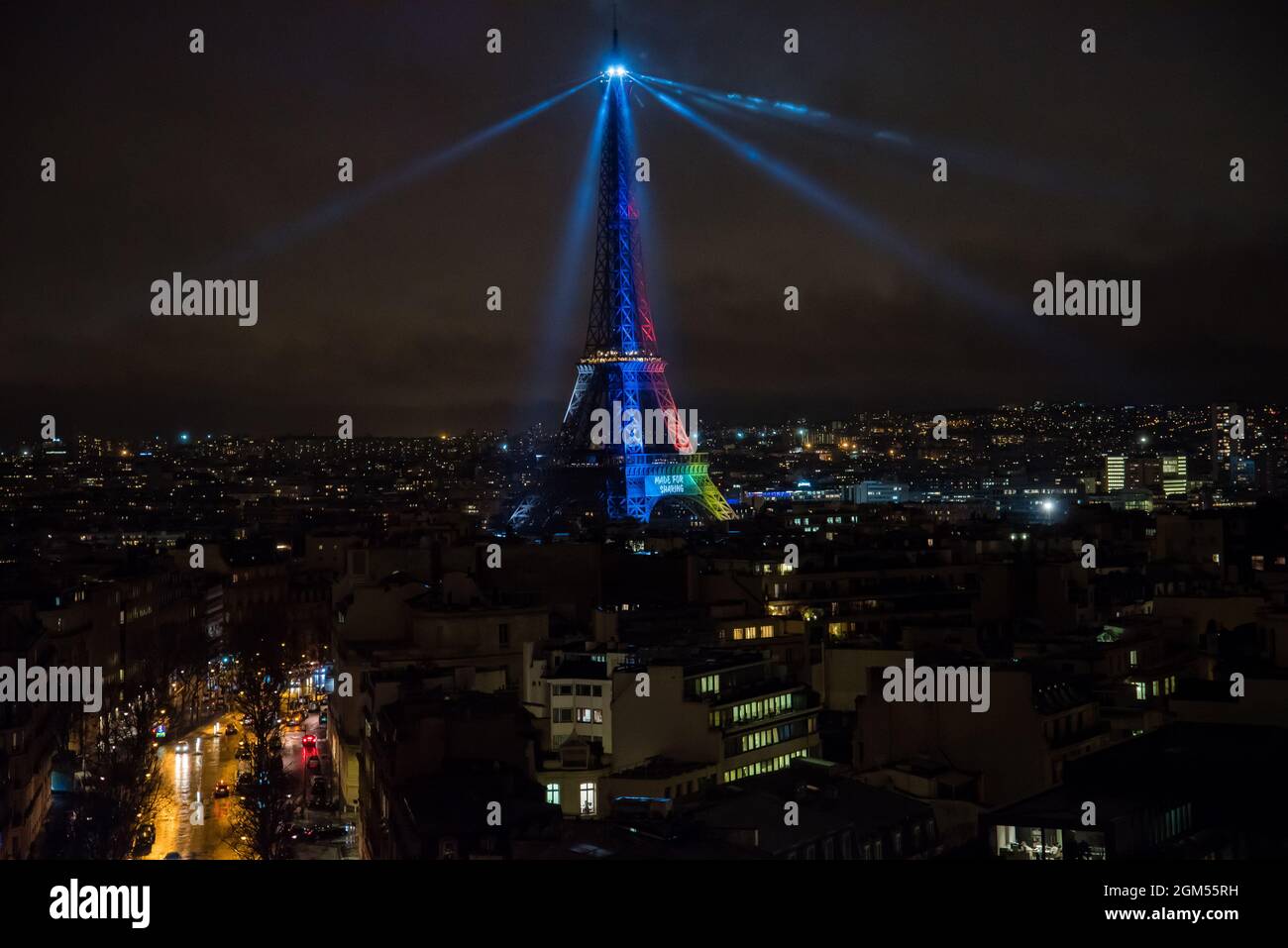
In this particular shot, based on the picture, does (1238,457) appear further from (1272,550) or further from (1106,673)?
(1106,673)

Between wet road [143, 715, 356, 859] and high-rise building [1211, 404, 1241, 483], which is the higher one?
high-rise building [1211, 404, 1241, 483]

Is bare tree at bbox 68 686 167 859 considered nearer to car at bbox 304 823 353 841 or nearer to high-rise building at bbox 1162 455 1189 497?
car at bbox 304 823 353 841

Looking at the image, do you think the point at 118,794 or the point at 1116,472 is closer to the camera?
the point at 118,794

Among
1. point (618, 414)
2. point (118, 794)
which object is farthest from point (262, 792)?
point (618, 414)

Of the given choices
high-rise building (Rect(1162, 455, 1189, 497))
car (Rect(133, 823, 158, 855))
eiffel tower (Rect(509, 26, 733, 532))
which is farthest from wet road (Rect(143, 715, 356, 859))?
high-rise building (Rect(1162, 455, 1189, 497))

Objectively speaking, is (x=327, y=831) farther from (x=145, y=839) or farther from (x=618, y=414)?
(x=618, y=414)

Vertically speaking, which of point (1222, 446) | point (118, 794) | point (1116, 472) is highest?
point (1222, 446)

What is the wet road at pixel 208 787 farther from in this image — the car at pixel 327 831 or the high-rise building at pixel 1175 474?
the high-rise building at pixel 1175 474

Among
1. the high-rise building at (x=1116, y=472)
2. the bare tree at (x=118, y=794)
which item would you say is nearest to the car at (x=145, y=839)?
the bare tree at (x=118, y=794)

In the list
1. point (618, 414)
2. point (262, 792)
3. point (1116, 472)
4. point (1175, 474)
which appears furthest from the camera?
point (1116, 472)
